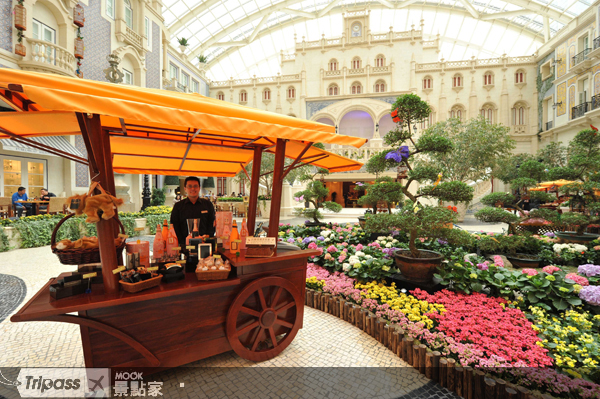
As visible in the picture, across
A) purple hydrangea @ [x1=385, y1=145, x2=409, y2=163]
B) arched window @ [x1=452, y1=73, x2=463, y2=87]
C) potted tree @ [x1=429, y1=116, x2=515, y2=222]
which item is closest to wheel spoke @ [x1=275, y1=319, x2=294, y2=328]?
purple hydrangea @ [x1=385, y1=145, x2=409, y2=163]

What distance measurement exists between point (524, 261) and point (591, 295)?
7.45 ft

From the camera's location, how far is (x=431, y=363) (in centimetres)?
230

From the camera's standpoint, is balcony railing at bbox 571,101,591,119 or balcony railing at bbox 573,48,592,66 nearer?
balcony railing at bbox 571,101,591,119

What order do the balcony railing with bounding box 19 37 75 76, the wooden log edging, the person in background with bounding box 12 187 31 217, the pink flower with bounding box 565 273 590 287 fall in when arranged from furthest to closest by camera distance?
the balcony railing with bounding box 19 37 75 76 < the person in background with bounding box 12 187 31 217 < the pink flower with bounding box 565 273 590 287 < the wooden log edging

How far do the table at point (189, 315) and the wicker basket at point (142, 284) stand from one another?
0.11ft

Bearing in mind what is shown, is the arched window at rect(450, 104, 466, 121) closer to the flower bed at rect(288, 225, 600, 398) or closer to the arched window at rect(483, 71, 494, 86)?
the arched window at rect(483, 71, 494, 86)

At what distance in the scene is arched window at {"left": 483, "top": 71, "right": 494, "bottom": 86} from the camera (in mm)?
22250

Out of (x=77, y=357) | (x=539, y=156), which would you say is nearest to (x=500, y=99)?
(x=539, y=156)

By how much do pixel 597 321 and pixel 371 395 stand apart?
240 centimetres

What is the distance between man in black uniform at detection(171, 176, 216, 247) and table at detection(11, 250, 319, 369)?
1126 millimetres

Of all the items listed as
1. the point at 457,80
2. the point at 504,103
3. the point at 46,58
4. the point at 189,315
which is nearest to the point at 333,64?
the point at 457,80

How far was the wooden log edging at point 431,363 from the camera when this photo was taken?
191 cm

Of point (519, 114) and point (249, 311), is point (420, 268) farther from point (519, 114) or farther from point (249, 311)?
point (519, 114)

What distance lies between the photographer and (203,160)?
3918mm
